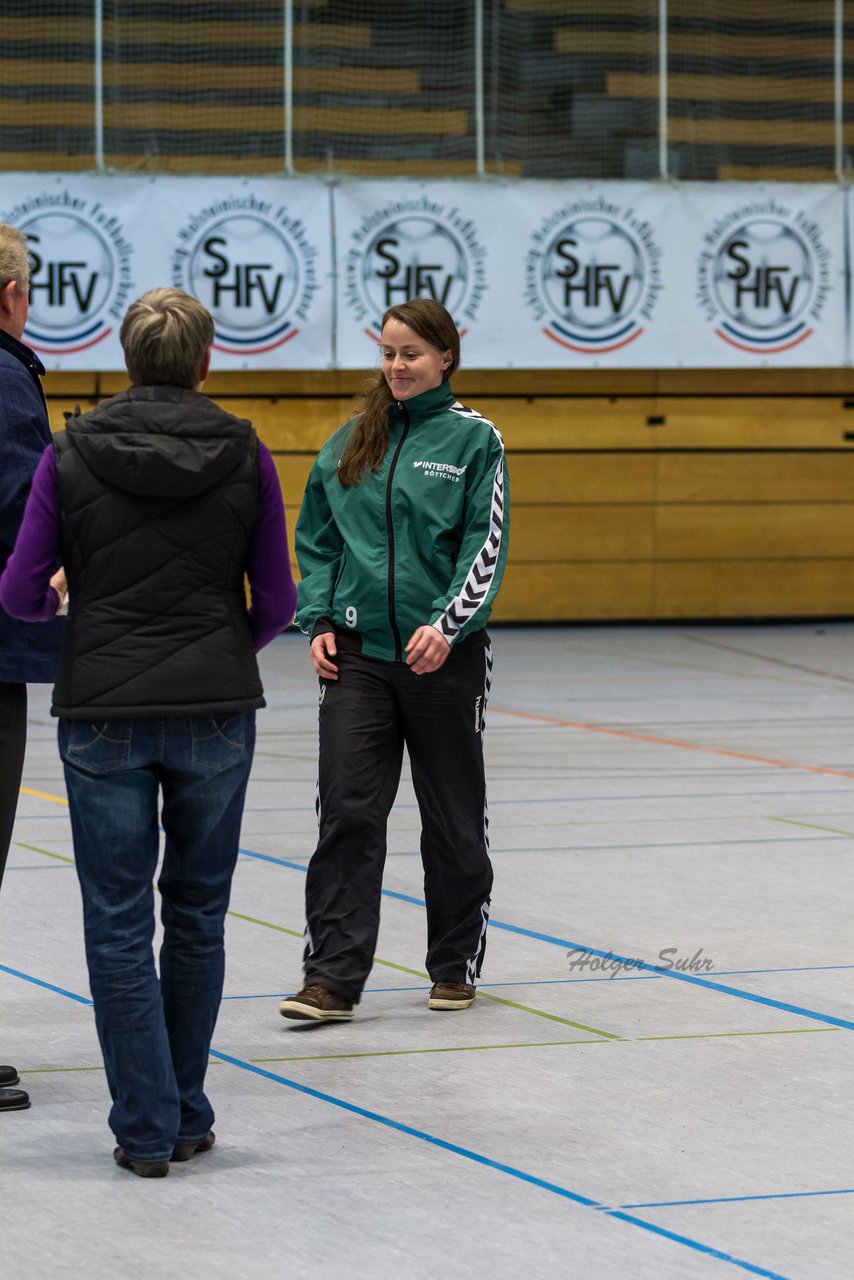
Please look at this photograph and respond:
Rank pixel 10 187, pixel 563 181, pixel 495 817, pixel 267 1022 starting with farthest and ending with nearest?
pixel 563 181 → pixel 10 187 → pixel 495 817 → pixel 267 1022

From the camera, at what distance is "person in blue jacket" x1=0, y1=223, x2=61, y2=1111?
3746mm

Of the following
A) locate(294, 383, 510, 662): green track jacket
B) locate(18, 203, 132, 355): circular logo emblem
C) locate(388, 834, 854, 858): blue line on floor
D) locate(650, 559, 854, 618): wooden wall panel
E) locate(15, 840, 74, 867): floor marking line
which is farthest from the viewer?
locate(650, 559, 854, 618): wooden wall panel

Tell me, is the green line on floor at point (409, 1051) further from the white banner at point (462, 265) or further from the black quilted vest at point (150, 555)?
the white banner at point (462, 265)

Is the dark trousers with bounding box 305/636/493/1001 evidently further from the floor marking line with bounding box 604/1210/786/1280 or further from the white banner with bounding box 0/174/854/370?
the white banner with bounding box 0/174/854/370

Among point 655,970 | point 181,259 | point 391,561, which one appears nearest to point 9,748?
point 391,561

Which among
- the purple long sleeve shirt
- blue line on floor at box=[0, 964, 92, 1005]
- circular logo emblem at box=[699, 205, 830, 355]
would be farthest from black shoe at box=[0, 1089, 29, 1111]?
circular logo emblem at box=[699, 205, 830, 355]

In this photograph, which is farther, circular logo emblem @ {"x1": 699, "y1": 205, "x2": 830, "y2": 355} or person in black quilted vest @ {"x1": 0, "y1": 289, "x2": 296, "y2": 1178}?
circular logo emblem @ {"x1": 699, "y1": 205, "x2": 830, "y2": 355}

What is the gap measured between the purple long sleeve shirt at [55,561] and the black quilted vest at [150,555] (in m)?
0.03

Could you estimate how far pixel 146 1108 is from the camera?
3377 millimetres

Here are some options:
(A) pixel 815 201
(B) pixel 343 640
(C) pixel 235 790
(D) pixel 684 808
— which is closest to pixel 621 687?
(D) pixel 684 808

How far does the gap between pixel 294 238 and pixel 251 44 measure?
1474 mm

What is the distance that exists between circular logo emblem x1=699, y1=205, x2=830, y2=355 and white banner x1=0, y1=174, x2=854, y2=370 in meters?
0.01

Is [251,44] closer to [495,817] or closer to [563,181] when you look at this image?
[563,181]

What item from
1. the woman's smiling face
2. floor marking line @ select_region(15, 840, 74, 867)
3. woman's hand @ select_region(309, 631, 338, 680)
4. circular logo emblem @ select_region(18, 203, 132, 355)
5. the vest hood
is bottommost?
floor marking line @ select_region(15, 840, 74, 867)
